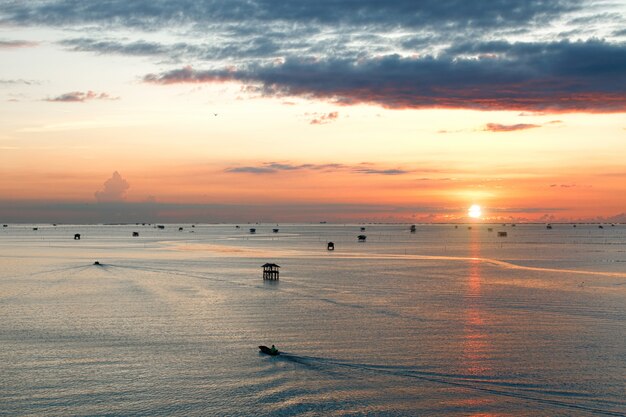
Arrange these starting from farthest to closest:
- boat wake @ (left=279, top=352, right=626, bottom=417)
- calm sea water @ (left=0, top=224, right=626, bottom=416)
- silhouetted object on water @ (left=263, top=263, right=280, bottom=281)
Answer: silhouetted object on water @ (left=263, top=263, right=280, bottom=281) < calm sea water @ (left=0, top=224, right=626, bottom=416) < boat wake @ (left=279, top=352, right=626, bottom=417)

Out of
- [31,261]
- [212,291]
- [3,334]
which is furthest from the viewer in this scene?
[31,261]

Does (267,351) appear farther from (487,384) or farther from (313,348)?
(487,384)

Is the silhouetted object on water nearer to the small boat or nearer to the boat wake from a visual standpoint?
the small boat

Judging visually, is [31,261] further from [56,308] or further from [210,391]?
[210,391]

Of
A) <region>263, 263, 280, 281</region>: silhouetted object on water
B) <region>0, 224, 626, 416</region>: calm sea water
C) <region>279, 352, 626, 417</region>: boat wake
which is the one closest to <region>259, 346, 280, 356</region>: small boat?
<region>279, 352, 626, 417</region>: boat wake

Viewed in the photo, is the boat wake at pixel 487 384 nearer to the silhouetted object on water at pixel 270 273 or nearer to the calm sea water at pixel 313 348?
the calm sea water at pixel 313 348

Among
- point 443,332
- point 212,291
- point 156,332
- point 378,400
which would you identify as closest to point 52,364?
point 156,332

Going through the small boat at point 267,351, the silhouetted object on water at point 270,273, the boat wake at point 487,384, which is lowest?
the boat wake at point 487,384

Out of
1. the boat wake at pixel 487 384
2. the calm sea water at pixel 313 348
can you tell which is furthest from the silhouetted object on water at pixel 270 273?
the boat wake at pixel 487 384

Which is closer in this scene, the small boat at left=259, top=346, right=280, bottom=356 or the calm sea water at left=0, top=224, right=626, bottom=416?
the calm sea water at left=0, top=224, right=626, bottom=416

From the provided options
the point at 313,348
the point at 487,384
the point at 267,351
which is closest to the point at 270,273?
the point at 313,348

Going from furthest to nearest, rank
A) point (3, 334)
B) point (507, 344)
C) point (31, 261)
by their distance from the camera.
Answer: point (31, 261) < point (3, 334) < point (507, 344)
